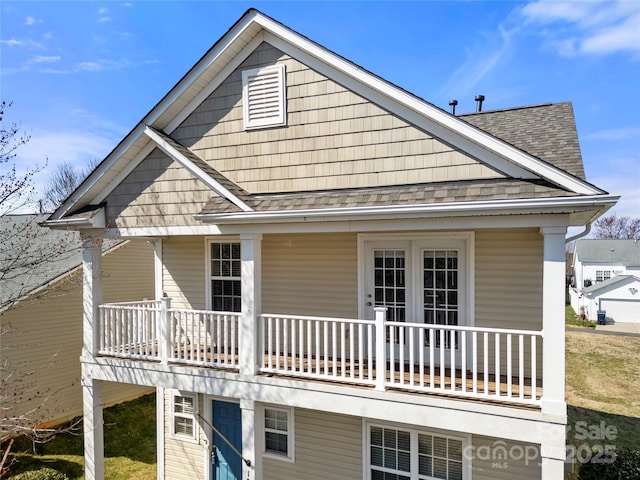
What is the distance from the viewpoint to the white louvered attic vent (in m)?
7.49

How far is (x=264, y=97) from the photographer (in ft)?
25.0

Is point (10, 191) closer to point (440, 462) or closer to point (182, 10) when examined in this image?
point (182, 10)

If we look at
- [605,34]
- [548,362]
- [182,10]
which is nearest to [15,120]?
[182,10]

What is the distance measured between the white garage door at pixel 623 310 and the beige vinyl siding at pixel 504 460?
32.6 metres

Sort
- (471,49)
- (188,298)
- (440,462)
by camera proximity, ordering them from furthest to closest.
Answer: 1. (471,49)
2. (188,298)
3. (440,462)

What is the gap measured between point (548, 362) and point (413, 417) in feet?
6.38

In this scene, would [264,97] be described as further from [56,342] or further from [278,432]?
[56,342]

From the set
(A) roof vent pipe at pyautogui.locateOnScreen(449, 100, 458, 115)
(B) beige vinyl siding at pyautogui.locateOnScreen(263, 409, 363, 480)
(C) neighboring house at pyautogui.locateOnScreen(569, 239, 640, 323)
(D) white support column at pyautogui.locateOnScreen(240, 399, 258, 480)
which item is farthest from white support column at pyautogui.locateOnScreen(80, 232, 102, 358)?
(C) neighboring house at pyautogui.locateOnScreen(569, 239, 640, 323)

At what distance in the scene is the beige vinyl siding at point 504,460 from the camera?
5.97 m

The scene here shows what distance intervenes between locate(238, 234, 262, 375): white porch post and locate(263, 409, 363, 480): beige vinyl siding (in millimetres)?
1914

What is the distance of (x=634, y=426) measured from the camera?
11.2 metres

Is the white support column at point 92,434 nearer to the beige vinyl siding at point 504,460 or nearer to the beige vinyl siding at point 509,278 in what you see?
the beige vinyl siding at point 504,460

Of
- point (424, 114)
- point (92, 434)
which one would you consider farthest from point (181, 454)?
point (424, 114)

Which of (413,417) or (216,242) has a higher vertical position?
(216,242)
